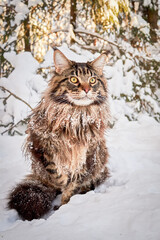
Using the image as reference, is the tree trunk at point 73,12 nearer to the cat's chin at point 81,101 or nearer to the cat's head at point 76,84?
the cat's head at point 76,84

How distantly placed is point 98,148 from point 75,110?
56 centimetres

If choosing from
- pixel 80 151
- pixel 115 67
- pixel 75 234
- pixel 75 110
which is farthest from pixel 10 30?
pixel 75 234

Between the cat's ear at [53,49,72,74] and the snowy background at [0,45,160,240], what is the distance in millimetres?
1158

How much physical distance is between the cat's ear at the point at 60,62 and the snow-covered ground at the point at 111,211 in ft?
4.73

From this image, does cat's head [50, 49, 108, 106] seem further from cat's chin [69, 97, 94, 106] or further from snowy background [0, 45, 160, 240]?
snowy background [0, 45, 160, 240]

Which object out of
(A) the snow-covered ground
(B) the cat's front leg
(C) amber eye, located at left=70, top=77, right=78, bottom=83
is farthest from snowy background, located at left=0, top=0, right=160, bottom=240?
(C) amber eye, located at left=70, top=77, right=78, bottom=83

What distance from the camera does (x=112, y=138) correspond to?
389 centimetres

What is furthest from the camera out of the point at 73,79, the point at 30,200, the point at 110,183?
the point at 110,183

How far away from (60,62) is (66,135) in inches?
34.0

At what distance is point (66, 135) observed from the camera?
6.95 ft

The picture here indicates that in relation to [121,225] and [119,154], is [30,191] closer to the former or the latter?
[121,225]

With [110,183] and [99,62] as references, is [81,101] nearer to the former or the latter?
[99,62]

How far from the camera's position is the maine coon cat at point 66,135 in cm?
205

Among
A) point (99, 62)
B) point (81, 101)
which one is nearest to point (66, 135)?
point (81, 101)
